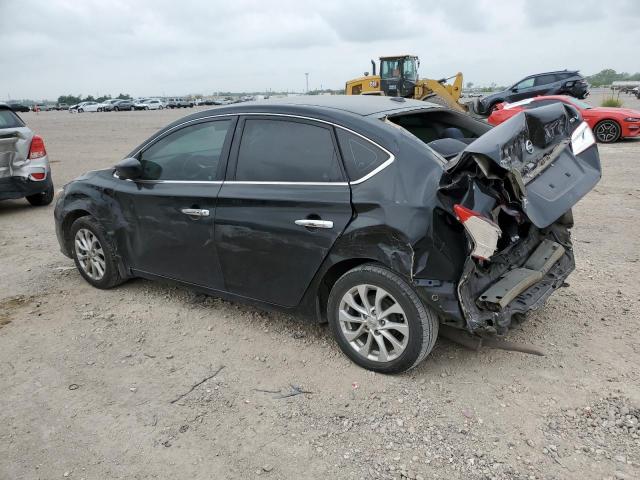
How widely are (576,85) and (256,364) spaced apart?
23.7 metres

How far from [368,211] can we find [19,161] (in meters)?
6.91

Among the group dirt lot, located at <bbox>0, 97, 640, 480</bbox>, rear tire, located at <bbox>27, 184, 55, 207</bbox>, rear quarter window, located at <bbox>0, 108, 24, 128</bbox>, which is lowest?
dirt lot, located at <bbox>0, 97, 640, 480</bbox>

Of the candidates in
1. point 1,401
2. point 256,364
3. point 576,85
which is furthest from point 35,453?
point 576,85

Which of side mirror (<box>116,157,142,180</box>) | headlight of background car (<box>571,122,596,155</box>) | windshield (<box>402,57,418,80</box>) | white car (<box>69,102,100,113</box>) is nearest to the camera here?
headlight of background car (<box>571,122,596,155</box>)

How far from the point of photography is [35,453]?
2.79 m

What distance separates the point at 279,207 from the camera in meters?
3.46

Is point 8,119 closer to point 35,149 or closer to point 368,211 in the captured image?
point 35,149

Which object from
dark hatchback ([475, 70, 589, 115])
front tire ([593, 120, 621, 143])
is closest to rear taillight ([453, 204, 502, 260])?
front tire ([593, 120, 621, 143])

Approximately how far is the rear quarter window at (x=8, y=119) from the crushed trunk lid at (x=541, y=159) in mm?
7676

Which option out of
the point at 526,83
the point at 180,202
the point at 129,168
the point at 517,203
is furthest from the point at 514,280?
the point at 526,83

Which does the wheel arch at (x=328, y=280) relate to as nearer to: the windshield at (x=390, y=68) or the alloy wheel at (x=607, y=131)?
the alloy wheel at (x=607, y=131)

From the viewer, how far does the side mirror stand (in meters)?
4.15

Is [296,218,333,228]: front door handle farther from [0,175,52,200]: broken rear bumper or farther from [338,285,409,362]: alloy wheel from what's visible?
[0,175,52,200]: broken rear bumper

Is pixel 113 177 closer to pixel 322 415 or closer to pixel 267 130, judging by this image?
pixel 267 130
